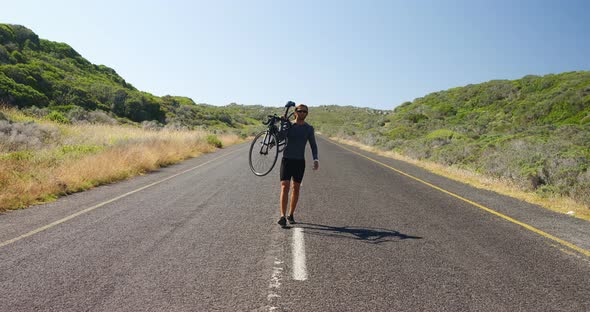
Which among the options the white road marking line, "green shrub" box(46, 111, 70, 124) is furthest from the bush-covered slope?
"green shrub" box(46, 111, 70, 124)

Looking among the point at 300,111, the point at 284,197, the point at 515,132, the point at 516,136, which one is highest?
the point at 515,132

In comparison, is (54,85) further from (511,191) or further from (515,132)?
(515,132)

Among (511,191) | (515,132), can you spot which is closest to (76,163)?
(511,191)

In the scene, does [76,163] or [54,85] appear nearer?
[76,163]

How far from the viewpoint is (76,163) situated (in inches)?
442

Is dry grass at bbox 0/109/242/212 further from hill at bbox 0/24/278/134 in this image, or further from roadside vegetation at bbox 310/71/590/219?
roadside vegetation at bbox 310/71/590/219

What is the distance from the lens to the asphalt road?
11.4 ft

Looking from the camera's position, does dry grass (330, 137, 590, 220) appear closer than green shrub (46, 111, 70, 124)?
Yes

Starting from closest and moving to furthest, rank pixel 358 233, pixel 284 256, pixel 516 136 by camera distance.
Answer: pixel 284 256 < pixel 358 233 < pixel 516 136

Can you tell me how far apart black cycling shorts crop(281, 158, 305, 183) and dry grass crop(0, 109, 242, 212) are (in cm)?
534

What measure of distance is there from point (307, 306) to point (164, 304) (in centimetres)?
130

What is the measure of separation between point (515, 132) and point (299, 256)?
27.0 m

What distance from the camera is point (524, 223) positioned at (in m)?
7.11

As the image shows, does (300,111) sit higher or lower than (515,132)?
lower
